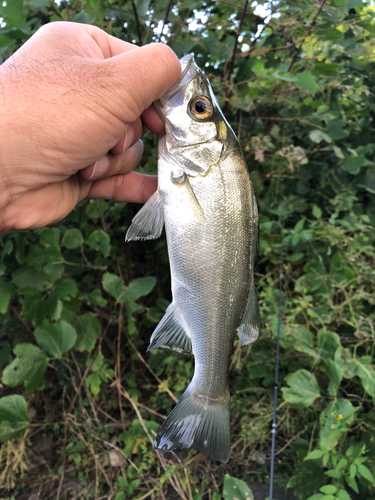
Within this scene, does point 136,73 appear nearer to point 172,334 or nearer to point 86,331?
point 172,334

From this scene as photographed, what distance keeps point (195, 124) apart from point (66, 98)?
49 cm

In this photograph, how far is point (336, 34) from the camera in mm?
→ 1949

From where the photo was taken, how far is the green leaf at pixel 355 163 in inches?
101

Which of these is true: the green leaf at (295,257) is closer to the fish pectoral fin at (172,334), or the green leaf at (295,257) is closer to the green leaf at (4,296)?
the fish pectoral fin at (172,334)

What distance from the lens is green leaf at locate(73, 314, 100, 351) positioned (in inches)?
82.3

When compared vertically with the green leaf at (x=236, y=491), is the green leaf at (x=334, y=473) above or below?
above

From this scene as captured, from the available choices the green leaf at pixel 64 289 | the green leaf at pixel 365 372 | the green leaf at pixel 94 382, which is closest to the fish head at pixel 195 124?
the green leaf at pixel 64 289

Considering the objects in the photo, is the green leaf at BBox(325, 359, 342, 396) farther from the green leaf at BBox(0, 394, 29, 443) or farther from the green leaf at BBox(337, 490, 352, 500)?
the green leaf at BBox(0, 394, 29, 443)

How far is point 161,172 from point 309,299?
154cm

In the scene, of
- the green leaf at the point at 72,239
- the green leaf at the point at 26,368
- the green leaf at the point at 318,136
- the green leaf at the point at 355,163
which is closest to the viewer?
the green leaf at the point at 26,368

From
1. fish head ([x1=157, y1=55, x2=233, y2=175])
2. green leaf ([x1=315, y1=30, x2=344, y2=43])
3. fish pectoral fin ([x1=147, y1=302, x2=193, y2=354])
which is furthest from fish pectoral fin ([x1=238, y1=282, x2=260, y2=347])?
green leaf ([x1=315, y1=30, x2=344, y2=43])

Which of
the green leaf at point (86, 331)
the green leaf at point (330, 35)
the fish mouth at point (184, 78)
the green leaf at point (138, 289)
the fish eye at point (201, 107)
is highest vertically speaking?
the fish mouth at point (184, 78)

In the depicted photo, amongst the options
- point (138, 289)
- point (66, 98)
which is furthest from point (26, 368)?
point (66, 98)

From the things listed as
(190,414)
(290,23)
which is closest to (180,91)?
(290,23)
